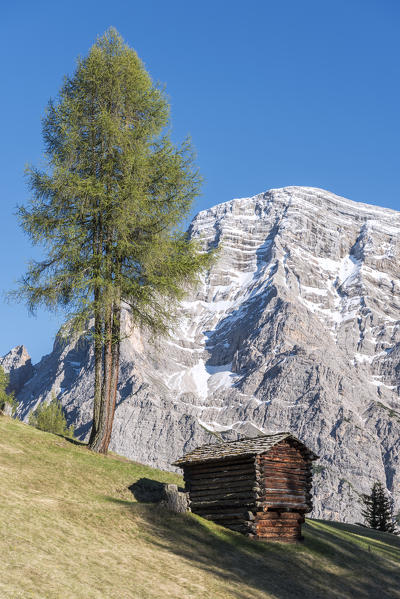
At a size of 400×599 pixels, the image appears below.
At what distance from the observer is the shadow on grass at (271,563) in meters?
19.4

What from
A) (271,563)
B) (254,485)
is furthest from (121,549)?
(254,485)

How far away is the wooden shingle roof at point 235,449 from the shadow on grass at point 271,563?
3125 millimetres

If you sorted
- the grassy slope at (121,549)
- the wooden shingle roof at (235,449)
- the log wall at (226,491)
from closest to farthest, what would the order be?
the grassy slope at (121,549)
the log wall at (226,491)
the wooden shingle roof at (235,449)

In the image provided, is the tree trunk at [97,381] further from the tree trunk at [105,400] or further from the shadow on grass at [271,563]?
the shadow on grass at [271,563]

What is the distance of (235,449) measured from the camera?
26.8 m

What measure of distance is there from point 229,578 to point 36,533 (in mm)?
6257

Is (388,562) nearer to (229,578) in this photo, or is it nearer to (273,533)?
(273,533)

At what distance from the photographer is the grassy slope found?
14.8 m

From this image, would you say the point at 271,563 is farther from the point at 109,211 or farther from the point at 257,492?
the point at 109,211

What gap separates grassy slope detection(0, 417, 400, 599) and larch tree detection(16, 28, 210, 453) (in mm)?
3947

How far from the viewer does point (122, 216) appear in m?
28.2

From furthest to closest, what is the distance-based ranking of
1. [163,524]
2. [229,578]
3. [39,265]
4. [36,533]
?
[39,265], [163,524], [229,578], [36,533]

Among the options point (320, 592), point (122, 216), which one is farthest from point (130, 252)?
point (320, 592)

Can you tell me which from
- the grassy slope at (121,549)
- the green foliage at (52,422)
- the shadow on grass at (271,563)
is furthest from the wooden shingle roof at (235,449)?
the green foliage at (52,422)
